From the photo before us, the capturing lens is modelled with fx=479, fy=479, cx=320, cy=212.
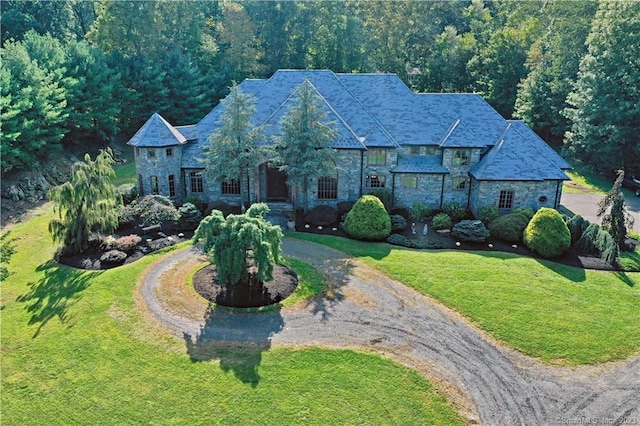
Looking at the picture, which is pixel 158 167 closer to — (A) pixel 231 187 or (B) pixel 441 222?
(A) pixel 231 187

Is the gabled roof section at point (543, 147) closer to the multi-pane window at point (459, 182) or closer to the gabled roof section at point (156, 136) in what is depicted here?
the multi-pane window at point (459, 182)

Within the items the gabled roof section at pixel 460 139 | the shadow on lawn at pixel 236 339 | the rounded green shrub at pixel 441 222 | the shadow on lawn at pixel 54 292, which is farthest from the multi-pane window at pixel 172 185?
the gabled roof section at pixel 460 139

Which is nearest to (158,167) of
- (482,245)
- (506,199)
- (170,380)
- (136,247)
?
(136,247)

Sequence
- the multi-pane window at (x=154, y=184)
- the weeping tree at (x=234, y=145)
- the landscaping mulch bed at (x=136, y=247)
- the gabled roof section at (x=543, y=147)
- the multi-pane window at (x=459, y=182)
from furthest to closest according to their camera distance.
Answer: the multi-pane window at (x=459, y=182) → the multi-pane window at (x=154, y=184) → the gabled roof section at (x=543, y=147) → the weeping tree at (x=234, y=145) → the landscaping mulch bed at (x=136, y=247)

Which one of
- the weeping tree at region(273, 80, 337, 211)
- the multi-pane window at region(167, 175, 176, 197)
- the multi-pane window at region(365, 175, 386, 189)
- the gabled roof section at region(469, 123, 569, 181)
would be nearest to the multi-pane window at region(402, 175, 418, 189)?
the multi-pane window at region(365, 175, 386, 189)

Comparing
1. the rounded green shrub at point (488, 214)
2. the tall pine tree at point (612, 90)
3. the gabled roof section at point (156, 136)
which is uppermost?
the tall pine tree at point (612, 90)
